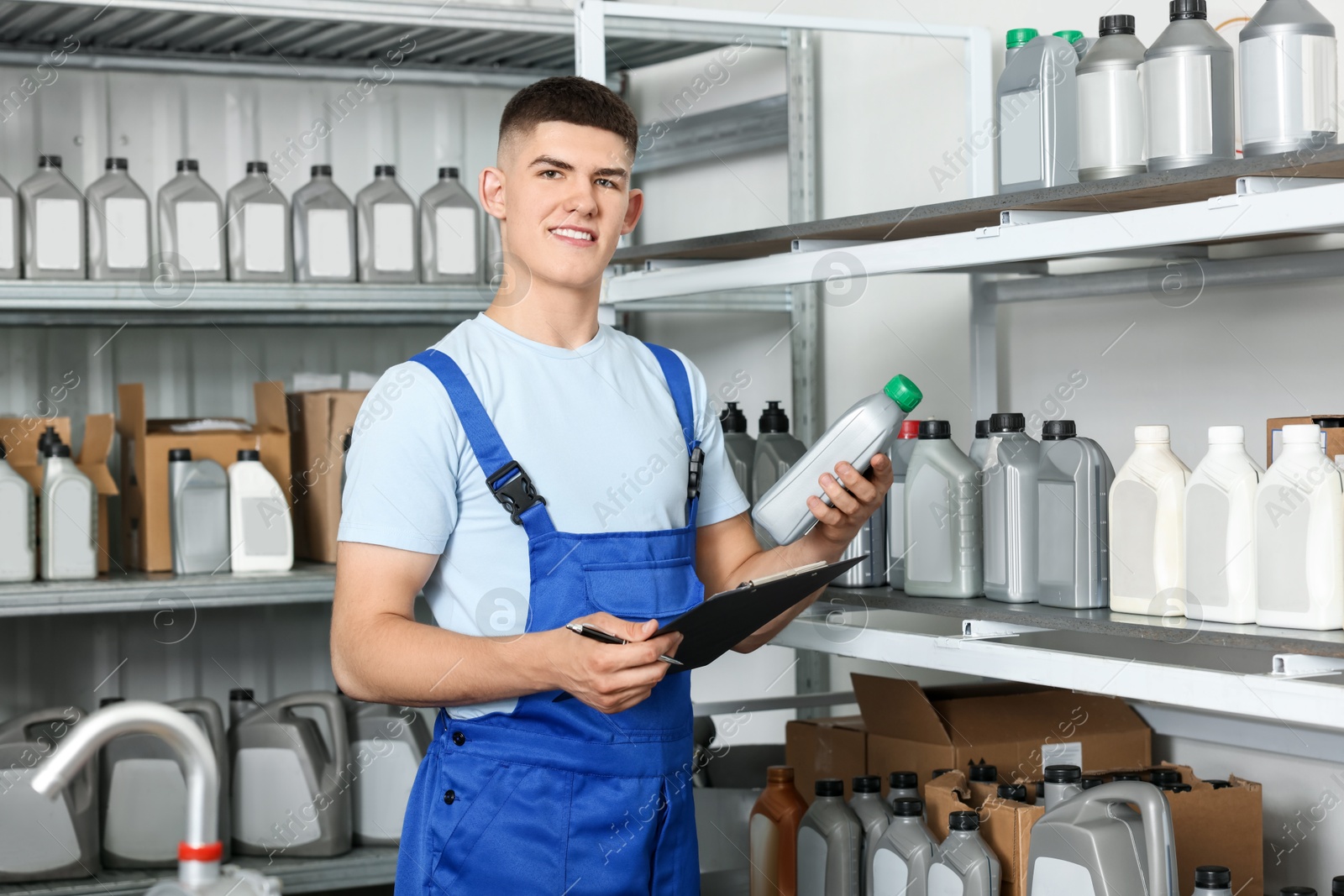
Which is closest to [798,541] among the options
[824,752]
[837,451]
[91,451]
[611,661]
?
[837,451]

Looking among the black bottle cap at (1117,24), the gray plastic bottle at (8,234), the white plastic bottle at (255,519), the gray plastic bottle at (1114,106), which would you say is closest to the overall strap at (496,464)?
the gray plastic bottle at (1114,106)

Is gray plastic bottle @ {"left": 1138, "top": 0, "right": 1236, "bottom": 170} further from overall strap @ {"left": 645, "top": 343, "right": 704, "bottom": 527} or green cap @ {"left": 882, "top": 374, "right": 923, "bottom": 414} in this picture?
overall strap @ {"left": 645, "top": 343, "right": 704, "bottom": 527}

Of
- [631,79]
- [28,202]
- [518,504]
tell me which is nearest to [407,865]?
[518,504]

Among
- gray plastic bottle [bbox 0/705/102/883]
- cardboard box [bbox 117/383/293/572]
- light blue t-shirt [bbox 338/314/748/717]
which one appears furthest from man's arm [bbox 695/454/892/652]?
gray plastic bottle [bbox 0/705/102/883]

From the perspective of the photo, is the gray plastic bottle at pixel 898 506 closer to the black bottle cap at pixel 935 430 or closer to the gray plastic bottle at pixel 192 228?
the black bottle cap at pixel 935 430

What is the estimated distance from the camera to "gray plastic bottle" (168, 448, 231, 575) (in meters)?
2.71

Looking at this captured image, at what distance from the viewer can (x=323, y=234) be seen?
2787 millimetres

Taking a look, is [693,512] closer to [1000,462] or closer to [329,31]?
[1000,462]

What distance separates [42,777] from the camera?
755mm

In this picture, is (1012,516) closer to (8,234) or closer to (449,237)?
(449,237)

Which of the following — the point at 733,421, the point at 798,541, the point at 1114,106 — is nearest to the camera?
the point at 1114,106

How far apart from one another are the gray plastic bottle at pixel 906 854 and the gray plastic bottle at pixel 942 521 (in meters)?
0.30

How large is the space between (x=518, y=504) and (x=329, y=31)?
1.72 metres

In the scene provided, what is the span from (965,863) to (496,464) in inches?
30.3
